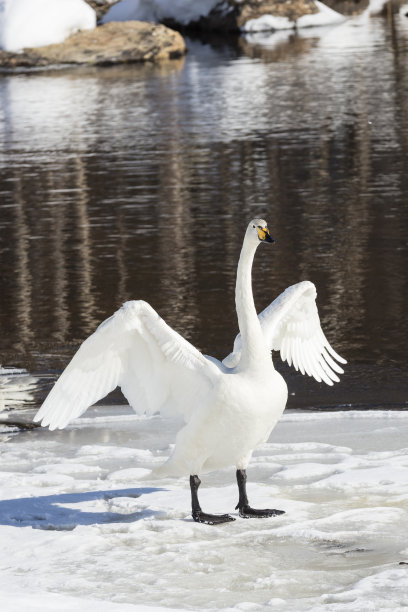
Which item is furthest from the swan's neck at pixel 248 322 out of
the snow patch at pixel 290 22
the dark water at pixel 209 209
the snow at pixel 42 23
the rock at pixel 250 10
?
the rock at pixel 250 10

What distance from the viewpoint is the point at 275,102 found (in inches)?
1026

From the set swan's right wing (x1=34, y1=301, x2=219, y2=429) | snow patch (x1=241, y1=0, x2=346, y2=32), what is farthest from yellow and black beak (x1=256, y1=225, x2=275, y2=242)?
snow patch (x1=241, y1=0, x2=346, y2=32)

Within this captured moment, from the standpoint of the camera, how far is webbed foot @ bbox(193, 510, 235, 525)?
6.22m

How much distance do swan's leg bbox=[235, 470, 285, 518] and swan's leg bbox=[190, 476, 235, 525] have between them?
3.4 inches

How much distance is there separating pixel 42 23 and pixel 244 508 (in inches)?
1383

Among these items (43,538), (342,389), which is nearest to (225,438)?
(43,538)

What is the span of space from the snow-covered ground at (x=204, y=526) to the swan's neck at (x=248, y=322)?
88cm

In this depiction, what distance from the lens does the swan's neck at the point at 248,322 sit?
6.06 m

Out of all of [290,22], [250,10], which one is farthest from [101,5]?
[290,22]

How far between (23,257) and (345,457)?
7550 mm

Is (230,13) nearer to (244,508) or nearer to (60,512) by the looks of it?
(60,512)

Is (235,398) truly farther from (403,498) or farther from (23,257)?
(23,257)

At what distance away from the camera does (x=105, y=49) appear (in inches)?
1564

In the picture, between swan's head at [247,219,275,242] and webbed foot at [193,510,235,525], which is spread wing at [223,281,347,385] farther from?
webbed foot at [193,510,235,525]
